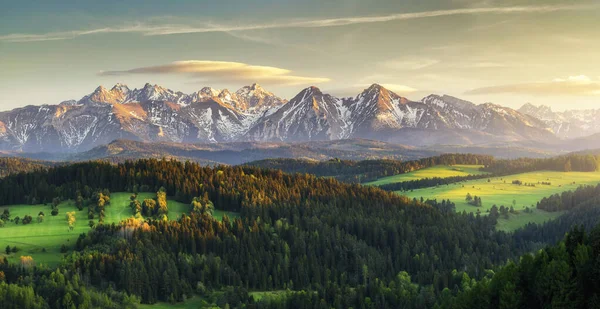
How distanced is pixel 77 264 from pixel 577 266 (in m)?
144

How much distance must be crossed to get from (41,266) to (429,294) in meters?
118

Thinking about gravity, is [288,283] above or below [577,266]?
below

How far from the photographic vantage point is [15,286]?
489 feet

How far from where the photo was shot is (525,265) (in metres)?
98.7

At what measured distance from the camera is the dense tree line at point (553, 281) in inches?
3361

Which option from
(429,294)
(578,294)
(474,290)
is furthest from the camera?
(429,294)

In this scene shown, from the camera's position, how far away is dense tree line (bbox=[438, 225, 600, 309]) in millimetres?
85375

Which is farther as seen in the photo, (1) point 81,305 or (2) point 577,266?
(1) point 81,305

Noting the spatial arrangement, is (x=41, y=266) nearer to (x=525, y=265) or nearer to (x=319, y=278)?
(x=319, y=278)

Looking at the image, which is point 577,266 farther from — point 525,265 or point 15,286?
point 15,286

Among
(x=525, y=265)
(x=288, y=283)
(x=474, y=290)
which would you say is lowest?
(x=288, y=283)

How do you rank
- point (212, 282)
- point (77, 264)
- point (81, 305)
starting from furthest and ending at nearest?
point (212, 282), point (77, 264), point (81, 305)

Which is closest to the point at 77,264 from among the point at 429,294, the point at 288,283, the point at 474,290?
the point at 288,283

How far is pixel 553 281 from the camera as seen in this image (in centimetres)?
8762
